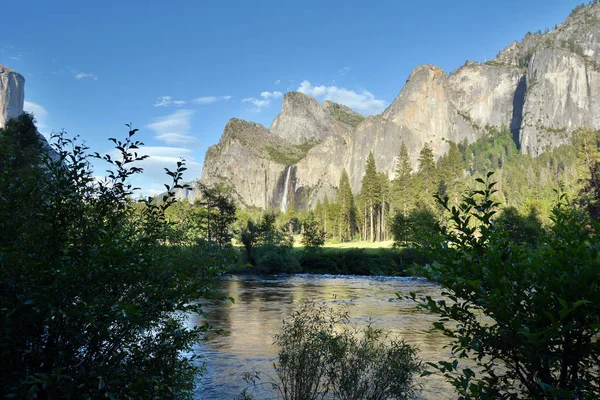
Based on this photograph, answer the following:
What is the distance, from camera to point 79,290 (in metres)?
3.26

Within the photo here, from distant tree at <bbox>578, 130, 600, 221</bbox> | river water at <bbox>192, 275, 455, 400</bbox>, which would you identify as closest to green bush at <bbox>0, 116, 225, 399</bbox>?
river water at <bbox>192, 275, 455, 400</bbox>

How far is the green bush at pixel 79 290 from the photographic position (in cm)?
313

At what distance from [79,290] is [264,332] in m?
15.0

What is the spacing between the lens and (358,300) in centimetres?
2842

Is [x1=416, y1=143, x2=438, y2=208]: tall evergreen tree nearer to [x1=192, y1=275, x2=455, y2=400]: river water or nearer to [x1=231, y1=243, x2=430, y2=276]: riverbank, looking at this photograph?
[x1=231, y1=243, x2=430, y2=276]: riverbank

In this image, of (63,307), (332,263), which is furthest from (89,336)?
(332,263)

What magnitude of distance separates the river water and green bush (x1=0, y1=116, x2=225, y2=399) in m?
0.84

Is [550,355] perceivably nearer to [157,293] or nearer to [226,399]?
[157,293]

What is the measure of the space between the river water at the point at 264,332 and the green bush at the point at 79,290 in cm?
84

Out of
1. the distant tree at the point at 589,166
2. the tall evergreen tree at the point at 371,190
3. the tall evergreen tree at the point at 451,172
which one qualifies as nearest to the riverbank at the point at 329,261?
the distant tree at the point at 589,166

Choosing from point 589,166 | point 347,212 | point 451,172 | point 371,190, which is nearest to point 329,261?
point 589,166

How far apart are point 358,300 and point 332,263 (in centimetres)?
2748

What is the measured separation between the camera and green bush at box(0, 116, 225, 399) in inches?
123

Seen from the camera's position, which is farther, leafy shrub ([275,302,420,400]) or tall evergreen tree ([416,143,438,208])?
tall evergreen tree ([416,143,438,208])
